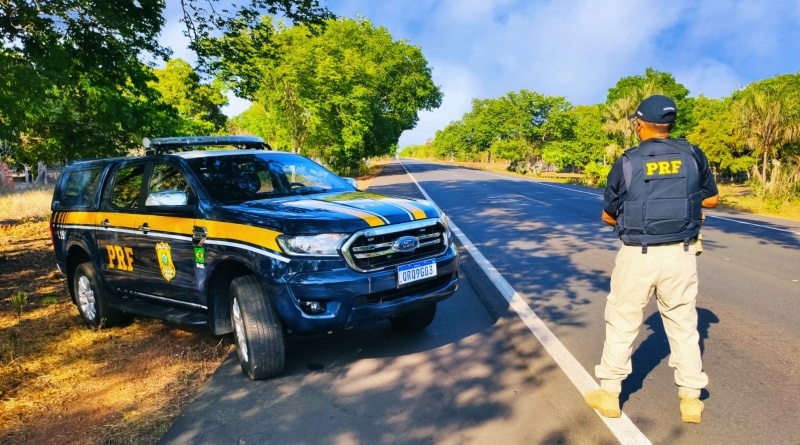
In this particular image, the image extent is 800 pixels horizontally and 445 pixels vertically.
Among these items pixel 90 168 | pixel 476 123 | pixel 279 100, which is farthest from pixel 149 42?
pixel 476 123

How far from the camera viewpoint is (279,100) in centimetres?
2806

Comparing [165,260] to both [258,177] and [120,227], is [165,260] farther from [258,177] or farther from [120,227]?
[258,177]

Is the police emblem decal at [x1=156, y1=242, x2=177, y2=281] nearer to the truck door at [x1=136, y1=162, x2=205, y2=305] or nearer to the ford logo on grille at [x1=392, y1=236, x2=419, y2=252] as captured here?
the truck door at [x1=136, y1=162, x2=205, y2=305]

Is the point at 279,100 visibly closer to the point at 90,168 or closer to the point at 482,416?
the point at 90,168

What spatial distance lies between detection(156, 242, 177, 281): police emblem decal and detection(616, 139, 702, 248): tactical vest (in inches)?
146

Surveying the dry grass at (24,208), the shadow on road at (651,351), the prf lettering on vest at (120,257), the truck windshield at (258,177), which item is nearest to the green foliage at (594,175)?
the dry grass at (24,208)

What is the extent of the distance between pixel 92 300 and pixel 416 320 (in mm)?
3558

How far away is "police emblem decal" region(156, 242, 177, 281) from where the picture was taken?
4789 millimetres

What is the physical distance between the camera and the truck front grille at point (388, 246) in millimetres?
4035

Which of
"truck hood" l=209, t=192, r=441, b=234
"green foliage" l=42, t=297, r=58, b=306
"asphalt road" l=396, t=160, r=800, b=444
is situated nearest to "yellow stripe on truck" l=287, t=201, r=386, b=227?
"truck hood" l=209, t=192, r=441, b=234

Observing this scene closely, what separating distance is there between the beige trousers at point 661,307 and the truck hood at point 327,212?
5.60 ft

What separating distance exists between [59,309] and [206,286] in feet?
11.3

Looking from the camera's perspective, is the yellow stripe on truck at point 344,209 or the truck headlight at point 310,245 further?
the yellow stripe on truck at point 344,209

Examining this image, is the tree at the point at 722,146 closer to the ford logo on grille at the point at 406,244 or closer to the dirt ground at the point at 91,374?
the ford logo on grille at the point at 406,244
